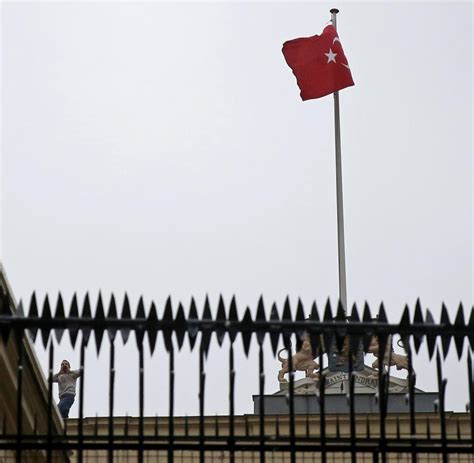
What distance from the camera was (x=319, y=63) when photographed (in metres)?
29.0

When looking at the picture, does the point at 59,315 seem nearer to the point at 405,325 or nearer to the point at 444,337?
the point at 405,325

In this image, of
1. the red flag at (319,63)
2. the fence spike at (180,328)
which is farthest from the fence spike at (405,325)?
the red flag at (319,63)

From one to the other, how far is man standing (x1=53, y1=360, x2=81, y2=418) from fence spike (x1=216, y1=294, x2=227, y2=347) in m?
11.8

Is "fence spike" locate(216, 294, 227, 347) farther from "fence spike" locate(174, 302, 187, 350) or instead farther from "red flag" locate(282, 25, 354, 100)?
"red flag" locate(282, 25, 354, 100)

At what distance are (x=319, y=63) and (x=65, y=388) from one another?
445 inches

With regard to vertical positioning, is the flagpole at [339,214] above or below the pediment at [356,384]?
above

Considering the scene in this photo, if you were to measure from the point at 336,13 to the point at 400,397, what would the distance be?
435 inches

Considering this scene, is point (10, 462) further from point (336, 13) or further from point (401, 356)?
point (336, 13)

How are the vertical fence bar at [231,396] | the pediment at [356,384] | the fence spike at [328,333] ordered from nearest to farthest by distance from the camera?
1. the vertical fence bar at [231,396]
2. the fence spike at [328,333]
3. the pediment at [356,384]

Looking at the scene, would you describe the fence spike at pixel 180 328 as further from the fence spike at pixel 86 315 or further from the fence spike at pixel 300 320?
the fence spike at pixel 300 320

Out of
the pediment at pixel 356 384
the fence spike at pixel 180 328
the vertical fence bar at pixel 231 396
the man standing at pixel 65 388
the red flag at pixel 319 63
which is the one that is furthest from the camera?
the red flag at pixel 319 63

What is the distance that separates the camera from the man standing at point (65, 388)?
65.8ft

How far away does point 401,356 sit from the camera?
2303 cm

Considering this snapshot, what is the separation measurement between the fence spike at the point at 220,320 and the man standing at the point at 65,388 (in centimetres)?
1177
